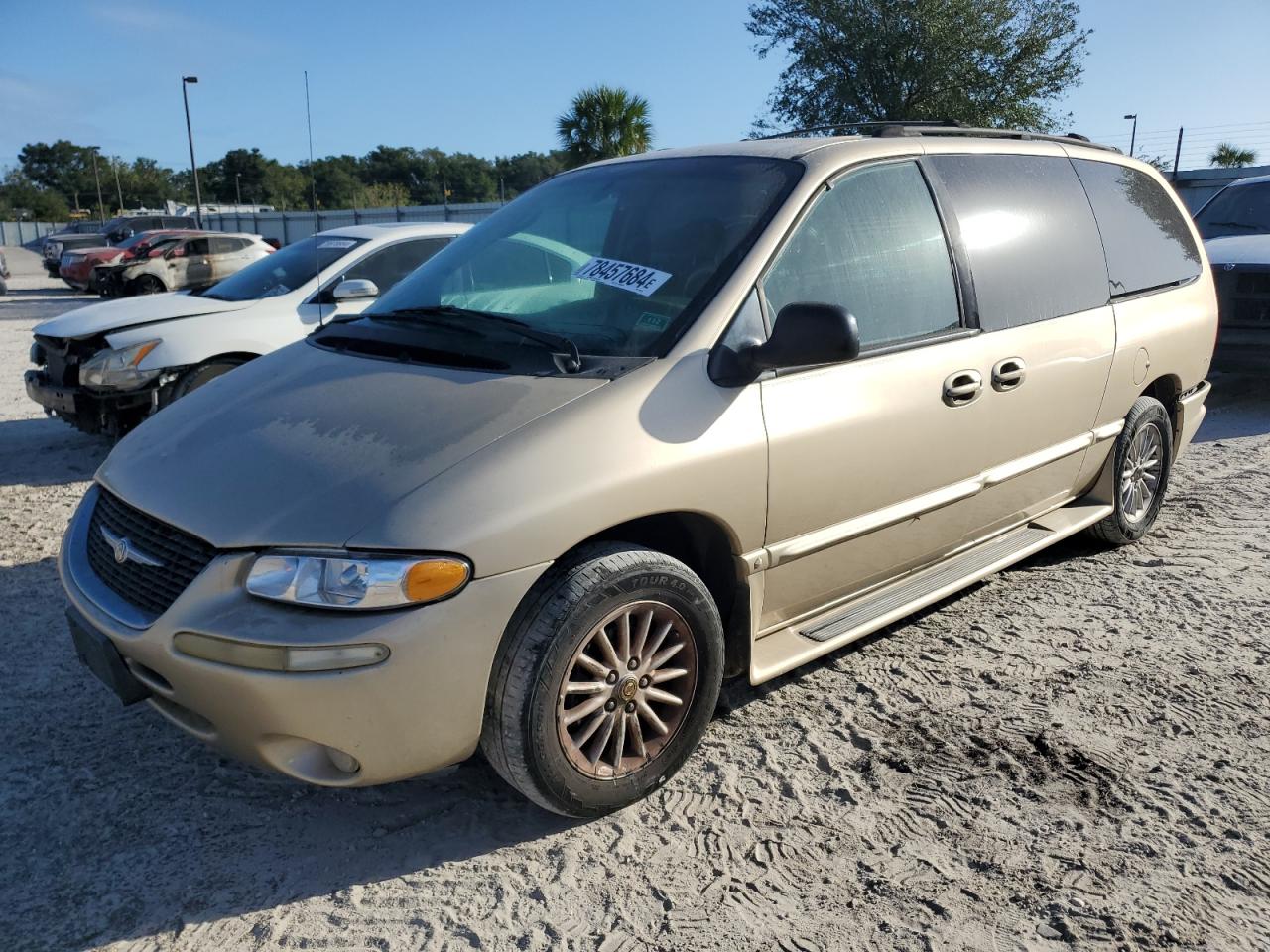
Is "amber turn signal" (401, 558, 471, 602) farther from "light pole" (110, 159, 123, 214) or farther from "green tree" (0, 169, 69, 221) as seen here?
"light pole" (110, 159, 123, 214)

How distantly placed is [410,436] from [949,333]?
6.46 ft

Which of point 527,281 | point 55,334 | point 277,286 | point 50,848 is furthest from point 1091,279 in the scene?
point 55,334

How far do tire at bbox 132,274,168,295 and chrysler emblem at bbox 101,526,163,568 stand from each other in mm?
18987

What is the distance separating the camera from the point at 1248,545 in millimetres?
4945

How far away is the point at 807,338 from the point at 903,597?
1.19m

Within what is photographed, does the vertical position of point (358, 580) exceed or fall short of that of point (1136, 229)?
it falls short

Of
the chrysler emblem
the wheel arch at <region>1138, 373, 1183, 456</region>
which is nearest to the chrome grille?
the chrysler emblem

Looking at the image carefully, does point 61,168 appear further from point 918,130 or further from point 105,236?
point 918,130

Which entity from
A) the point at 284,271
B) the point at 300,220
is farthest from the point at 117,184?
the point at 284,271

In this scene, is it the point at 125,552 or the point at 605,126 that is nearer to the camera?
the point at 125,552

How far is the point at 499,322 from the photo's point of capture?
3189 mm

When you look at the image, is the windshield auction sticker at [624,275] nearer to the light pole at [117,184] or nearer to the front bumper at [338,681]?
the front bumper at [338,681]

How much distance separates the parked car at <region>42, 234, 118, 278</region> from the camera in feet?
85.8

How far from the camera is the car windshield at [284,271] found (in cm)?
704
